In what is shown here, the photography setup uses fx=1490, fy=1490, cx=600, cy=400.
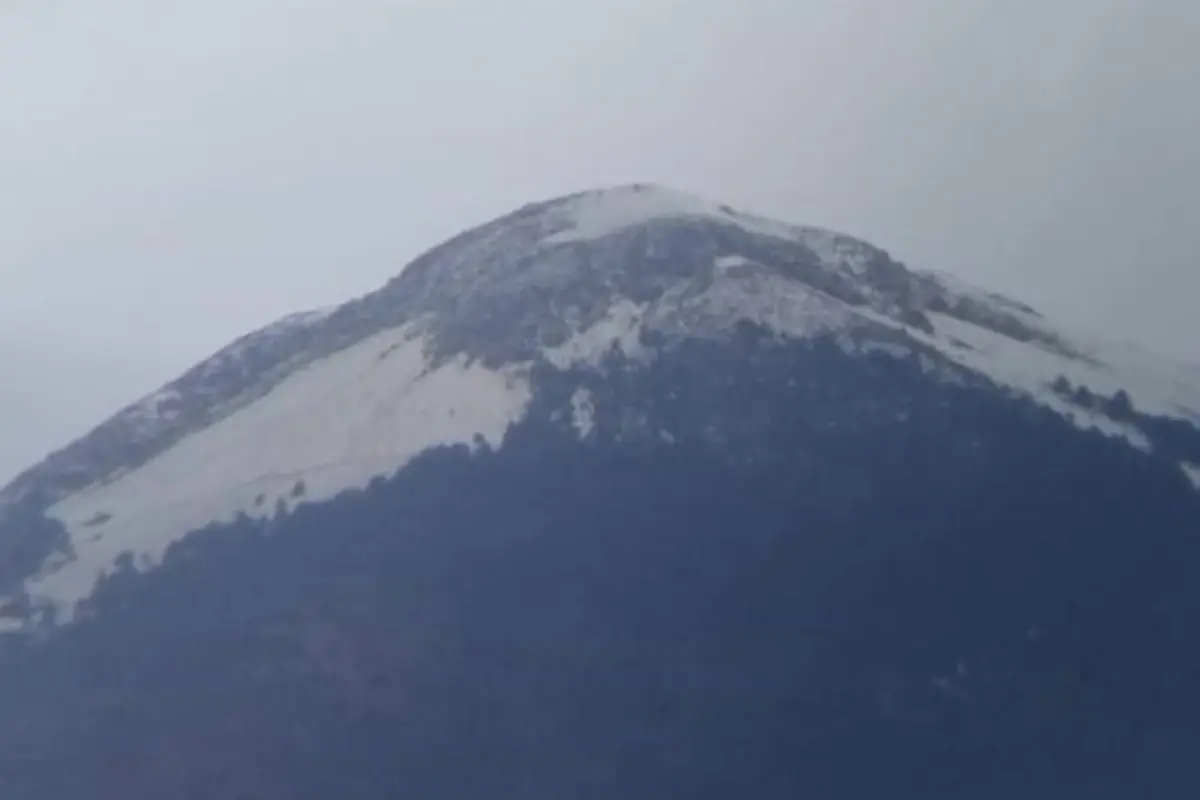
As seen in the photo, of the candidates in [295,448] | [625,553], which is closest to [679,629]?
[625,553]

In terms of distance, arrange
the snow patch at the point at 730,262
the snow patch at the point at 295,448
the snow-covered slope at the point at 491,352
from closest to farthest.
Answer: the snow patch at the point at 295,448 → the snow-covered slope at the point at 491,352 → the snow patch at the point at 730,262

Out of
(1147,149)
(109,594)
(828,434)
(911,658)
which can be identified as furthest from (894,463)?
(109,594)

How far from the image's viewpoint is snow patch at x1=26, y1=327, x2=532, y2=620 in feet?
15.8

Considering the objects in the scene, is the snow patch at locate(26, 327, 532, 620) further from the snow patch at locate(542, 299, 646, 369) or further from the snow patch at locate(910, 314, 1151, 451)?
the snow patch at locate(910, 314, 1151, 451)

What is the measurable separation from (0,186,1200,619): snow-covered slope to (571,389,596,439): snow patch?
1cm

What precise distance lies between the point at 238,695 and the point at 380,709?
0.42 meters

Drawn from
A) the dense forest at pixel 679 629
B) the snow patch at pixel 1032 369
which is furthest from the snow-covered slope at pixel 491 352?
the dense forest at pixel 679 629

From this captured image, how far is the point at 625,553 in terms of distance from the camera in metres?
4.75

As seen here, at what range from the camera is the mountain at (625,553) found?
14.5 ft

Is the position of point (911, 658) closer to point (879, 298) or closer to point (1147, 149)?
point (879, 298)

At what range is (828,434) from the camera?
498cm

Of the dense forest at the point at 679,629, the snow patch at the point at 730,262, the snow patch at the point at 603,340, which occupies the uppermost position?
the snow patch at the point at 730,262

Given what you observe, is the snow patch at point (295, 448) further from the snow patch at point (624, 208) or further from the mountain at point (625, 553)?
the snow patch at point (624, 208)

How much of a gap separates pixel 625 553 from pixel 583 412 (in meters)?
0.60
